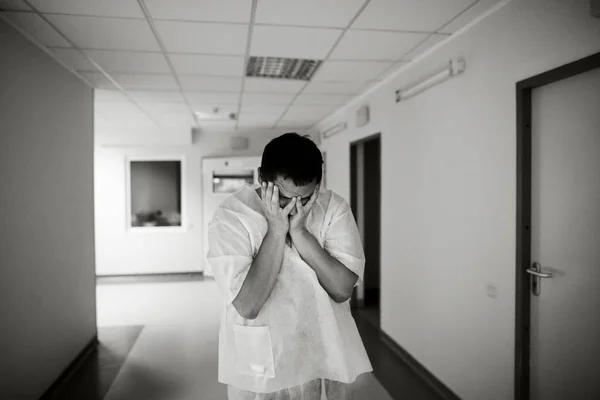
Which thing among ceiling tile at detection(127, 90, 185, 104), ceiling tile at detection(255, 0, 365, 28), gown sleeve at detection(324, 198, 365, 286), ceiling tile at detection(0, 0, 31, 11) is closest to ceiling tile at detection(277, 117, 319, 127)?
ceiling tile at detection(127, 90, 185, 104)

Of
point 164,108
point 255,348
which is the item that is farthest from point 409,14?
point 164,108

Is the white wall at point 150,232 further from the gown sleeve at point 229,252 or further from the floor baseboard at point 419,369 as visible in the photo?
the gown sleeve at point 229,252

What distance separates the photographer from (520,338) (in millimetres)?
2266

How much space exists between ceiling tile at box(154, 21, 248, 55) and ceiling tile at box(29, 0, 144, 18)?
21cm

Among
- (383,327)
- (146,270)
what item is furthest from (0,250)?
(146,270)

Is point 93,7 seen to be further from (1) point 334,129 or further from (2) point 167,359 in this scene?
(1) point 334,129

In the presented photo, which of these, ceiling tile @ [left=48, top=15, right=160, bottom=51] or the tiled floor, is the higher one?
ceiling tile @ [left=48, top=15, right=160, bottom=51]

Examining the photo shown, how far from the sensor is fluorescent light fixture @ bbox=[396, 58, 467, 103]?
276 centimetres

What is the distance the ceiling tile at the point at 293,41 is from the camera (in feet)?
9.05

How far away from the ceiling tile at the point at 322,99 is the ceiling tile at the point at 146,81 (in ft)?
5.07

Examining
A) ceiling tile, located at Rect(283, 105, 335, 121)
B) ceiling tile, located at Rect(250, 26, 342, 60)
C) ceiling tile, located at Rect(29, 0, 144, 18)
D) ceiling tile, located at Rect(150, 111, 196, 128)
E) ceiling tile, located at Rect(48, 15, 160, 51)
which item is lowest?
ceiling tile, located at Rect(29, 0, 144, 18)

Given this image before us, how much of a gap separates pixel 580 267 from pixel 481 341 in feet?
3.08

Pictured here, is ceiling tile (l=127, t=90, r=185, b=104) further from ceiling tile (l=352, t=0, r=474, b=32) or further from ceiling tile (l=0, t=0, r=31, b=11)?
ceiling tile (l=352, t=0, r=474, b=32)

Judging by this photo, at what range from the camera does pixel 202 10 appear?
2.42 m
